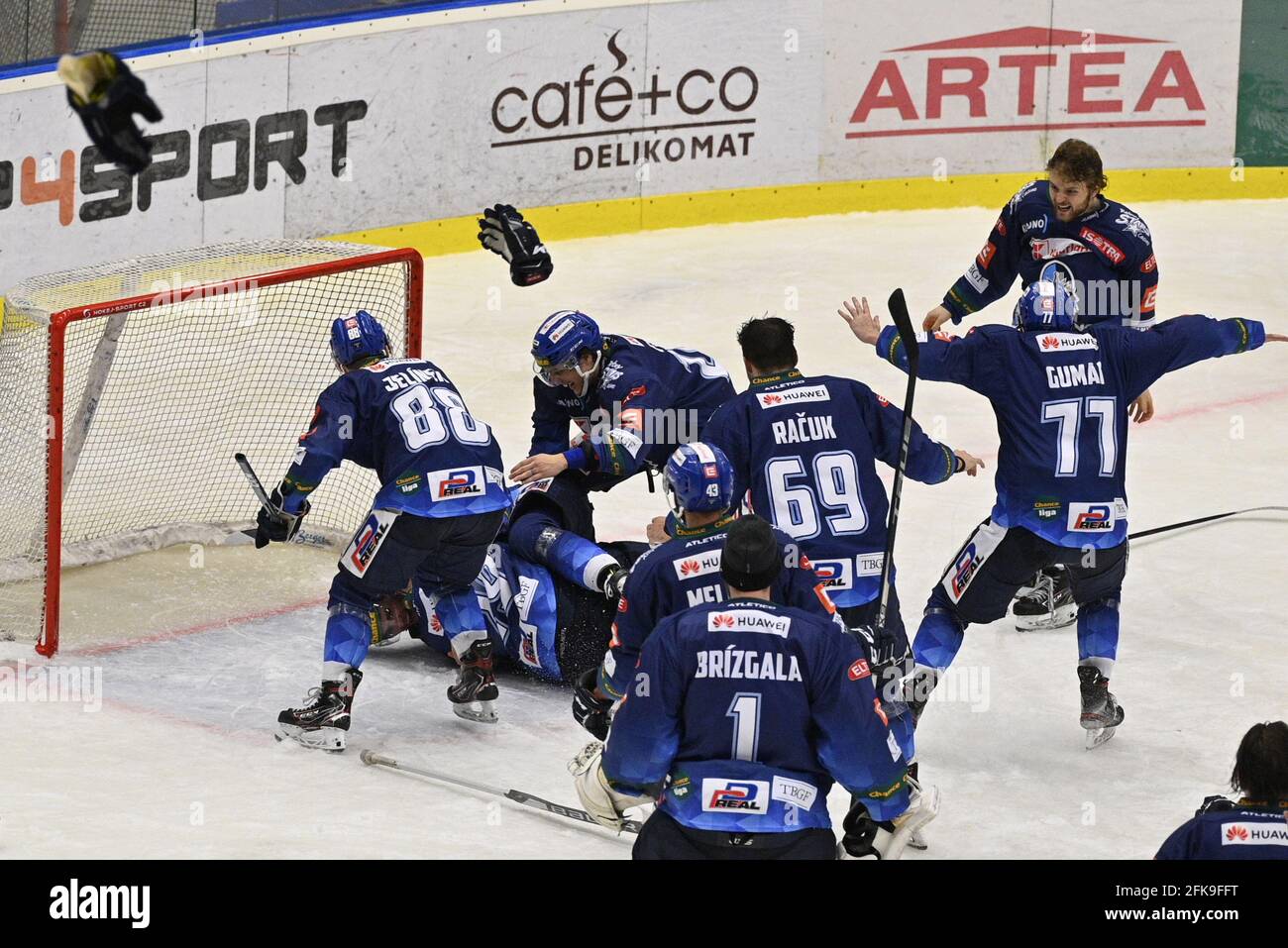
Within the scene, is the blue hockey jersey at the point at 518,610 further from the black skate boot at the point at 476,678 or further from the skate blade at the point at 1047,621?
the skate blade at the point at 1047,621

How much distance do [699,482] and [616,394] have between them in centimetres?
219

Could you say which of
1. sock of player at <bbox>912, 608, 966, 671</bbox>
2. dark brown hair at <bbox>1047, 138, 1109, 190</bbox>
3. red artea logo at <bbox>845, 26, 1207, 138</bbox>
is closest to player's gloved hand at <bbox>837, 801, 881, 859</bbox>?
sock of player at <bbox>912, 608, 966, 671</bbox>

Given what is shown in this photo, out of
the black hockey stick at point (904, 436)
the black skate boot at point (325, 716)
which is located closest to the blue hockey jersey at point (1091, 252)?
the black hockey stick at point (904, 436)

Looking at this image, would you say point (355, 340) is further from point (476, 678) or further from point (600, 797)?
point (600, 797)

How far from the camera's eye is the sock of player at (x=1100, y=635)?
6.13 meters

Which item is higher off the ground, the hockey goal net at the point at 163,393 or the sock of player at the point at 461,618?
the hockey goal net at the point at 163,393

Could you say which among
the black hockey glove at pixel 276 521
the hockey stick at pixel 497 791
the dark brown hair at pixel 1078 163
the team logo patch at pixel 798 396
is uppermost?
the dark brown hair at pixel 1078 163

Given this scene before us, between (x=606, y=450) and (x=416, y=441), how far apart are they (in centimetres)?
69

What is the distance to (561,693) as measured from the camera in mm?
6738

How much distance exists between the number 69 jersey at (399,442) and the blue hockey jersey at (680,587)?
173 cm

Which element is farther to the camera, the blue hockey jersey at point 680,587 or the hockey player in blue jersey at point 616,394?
the hockey player in blue jersey at point 616,394

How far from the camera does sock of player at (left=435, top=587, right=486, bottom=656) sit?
6.43 m
